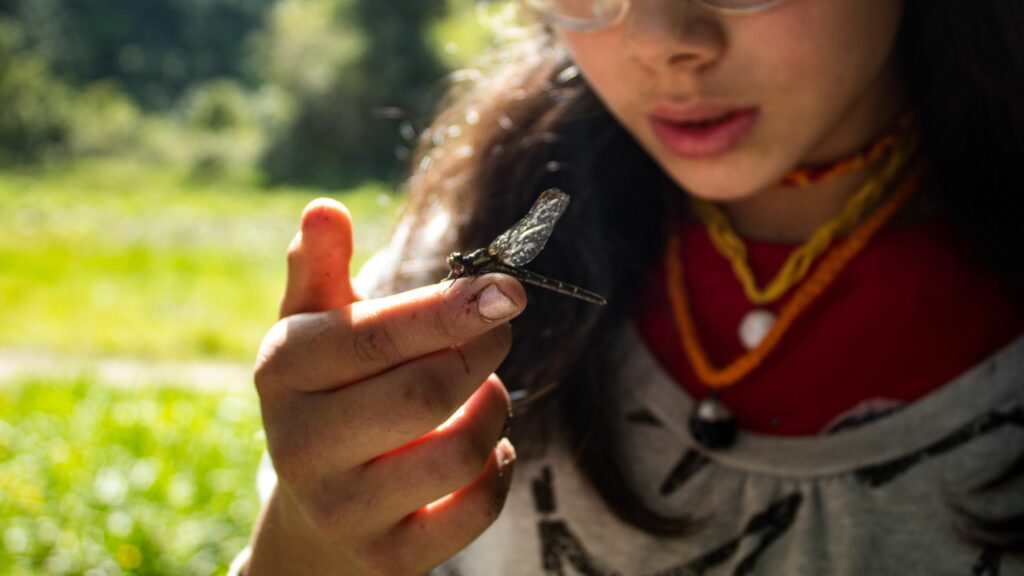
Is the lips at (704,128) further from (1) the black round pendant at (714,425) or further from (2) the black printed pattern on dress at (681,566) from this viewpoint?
(2) the black printed pattern on dress at (681,566)

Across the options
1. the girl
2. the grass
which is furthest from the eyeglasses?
the grass

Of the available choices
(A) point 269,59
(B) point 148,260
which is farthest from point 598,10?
(A) point 269,59

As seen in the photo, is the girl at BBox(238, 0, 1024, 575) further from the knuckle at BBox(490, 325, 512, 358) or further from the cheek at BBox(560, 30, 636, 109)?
the knuckle at BBox(490, 325, 512, 358)

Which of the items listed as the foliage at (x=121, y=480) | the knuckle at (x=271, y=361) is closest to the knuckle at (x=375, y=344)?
the knuckle at (x=271, y=361)

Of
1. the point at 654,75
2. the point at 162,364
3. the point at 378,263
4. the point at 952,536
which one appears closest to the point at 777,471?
the point at 952,536

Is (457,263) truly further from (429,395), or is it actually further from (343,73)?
(343,73)

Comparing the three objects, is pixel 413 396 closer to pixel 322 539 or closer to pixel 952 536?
pixel 322 539
